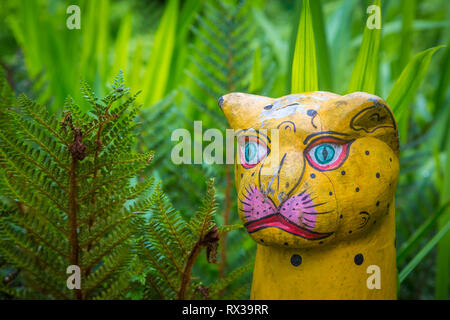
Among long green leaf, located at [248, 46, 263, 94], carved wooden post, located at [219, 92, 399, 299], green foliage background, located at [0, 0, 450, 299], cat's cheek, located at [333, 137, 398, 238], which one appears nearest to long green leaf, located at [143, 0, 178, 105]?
green foliage background, located at [0, 0, 450, 299]

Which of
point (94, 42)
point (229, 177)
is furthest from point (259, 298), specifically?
point (94, 42)

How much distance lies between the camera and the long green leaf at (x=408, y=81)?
0.63m

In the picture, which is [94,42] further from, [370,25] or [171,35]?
[370,25]

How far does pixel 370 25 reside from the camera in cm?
66

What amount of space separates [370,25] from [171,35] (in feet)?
1.93

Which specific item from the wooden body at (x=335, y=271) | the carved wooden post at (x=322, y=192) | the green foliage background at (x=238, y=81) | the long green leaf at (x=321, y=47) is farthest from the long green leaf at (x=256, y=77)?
the wooden body at (x=335, y=271)

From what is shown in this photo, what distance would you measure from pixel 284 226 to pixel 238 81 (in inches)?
16.5

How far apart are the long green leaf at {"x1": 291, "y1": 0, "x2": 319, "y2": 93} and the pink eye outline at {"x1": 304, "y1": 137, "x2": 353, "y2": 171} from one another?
0.17 meters

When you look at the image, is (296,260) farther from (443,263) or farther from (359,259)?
(443,263)

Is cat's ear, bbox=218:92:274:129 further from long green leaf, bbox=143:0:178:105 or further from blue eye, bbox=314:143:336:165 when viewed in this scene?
long green leaf, bbox=143:0:178:105

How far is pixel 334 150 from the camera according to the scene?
0.53 metres

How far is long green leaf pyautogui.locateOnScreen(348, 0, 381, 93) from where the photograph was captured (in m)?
0.66

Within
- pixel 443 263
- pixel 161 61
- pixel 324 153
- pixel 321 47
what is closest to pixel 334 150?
pixel 324 153

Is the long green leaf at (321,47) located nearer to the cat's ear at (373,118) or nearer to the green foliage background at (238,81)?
the green foliage background at (238,81)
